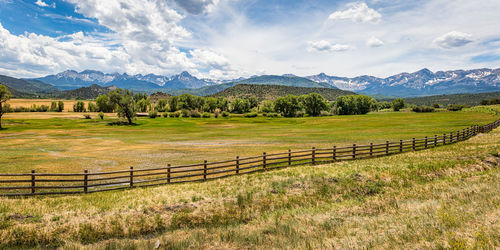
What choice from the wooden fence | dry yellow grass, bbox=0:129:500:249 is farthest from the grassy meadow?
the wooden fence

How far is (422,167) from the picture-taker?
1864 cm

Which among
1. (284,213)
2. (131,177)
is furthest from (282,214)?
(131,177)

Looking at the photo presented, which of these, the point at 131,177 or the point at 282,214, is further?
the point at 131,177

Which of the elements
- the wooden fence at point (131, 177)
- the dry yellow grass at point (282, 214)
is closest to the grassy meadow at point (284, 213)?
the dry yellow grass at point (282, 214)

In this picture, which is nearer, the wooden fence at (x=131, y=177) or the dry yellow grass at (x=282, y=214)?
the dry yellow grass at (x=282, y=214)

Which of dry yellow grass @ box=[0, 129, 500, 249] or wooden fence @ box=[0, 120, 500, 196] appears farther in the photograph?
wooden fence @ box=[0, 120, 500, 196]

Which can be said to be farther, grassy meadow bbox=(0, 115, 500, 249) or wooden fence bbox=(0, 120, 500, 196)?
wooden fence bbox=(0, 120, 500, 196)

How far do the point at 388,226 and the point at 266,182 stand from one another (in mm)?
8748

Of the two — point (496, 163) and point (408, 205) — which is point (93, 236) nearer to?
point (408, 205)

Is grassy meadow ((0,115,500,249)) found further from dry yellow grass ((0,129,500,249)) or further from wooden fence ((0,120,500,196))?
wooden fence ((0,120,500,196))

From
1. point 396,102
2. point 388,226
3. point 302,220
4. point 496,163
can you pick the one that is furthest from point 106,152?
point 396,102

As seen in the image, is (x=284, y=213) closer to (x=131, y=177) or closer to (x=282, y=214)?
(x=282, y=214)

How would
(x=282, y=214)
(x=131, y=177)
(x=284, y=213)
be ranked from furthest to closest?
(x=131, y=177) < (x=284, y=213) < (x=282, y=214)

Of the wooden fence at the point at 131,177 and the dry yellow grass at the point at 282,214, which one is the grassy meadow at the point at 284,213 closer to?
the dry yellow grass at the point at 282,214
